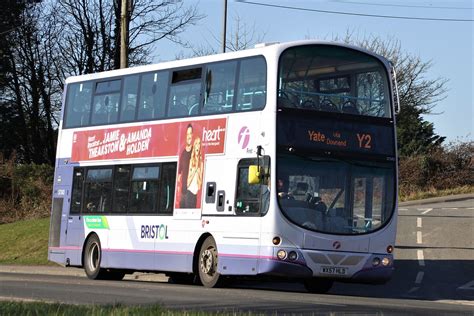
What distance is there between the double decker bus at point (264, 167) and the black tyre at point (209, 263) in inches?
1.7

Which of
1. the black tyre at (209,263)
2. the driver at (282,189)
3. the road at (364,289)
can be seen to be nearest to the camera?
the road at (364,289)

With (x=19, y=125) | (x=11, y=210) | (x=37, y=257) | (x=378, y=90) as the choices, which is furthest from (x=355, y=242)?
(x=19, y=125)

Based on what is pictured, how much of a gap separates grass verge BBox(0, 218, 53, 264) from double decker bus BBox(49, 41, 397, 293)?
9857 millimetres

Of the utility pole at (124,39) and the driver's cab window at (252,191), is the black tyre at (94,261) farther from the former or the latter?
the utility pole at (124,39)

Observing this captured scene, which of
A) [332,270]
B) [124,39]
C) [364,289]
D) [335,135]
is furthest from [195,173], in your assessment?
[124,39]

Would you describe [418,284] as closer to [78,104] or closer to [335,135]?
[335,135]

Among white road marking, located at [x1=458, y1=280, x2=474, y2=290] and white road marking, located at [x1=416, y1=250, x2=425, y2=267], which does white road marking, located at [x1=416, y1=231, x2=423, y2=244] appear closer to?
white road marking, located at [x1=416, y1=250, x2=425, y2=267]

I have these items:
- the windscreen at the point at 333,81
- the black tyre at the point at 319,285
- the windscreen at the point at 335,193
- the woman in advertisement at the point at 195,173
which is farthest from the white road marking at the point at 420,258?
the woman in advertisement at the point at 195,173

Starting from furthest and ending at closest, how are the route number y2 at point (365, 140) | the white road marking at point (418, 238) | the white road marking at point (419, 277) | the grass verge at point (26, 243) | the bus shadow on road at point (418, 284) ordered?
the grass verge at point (26, 243)
the white road marking at point (418, 238)
the white road marking at point (419, 277)
the bus shadow on road at point (418, 284)
the route number y2 at point (365, 140)

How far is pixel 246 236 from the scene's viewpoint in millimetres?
17250

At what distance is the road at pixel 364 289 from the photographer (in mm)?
14234

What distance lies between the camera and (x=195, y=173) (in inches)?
744

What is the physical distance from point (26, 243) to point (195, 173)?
1446 cm

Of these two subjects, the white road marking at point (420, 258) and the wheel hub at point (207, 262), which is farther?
the white road marking at point (420, 258)
